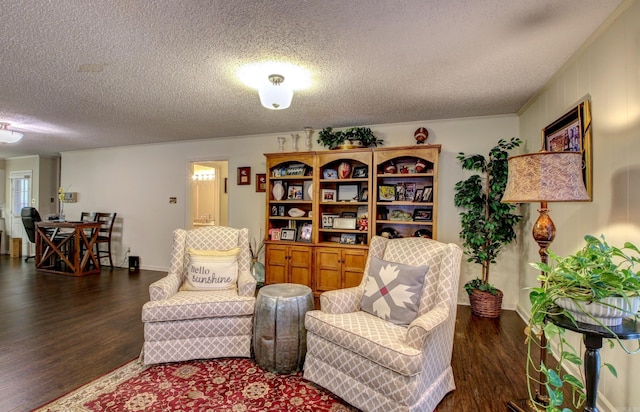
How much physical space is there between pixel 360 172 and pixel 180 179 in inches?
131

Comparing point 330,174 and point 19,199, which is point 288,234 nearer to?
point 330,174

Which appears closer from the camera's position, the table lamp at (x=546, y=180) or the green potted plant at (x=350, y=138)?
the table lamp at (x=546, y=180)

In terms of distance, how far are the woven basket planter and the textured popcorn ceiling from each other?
208 cm

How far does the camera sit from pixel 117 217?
604 centimetres

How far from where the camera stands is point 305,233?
4.30 m

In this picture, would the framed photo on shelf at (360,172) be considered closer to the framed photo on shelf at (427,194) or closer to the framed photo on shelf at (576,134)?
the framed photo on shelf at (427,194)

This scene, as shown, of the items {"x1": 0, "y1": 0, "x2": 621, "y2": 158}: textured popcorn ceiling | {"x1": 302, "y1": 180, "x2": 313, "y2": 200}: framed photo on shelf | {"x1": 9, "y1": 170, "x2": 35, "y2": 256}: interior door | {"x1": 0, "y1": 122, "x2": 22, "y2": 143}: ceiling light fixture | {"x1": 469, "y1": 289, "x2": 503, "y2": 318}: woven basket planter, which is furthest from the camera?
{"x1": 9, "y1": 170, "x2": 35, "y2": 256}: interior door

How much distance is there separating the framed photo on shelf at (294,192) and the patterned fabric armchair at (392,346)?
7.69 feet

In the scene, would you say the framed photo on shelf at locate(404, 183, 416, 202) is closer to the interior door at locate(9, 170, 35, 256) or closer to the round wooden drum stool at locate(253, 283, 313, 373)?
the round wooden drum stool at locate(253, 283, 313, 373)

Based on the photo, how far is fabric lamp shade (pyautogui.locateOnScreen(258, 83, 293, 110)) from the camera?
8.45 feet

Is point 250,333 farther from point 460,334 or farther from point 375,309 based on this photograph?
point 460,334

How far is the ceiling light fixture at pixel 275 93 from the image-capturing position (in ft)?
8.46

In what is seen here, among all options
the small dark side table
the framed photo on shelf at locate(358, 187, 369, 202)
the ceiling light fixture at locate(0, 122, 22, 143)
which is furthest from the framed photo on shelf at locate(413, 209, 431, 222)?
the ceiling light fixture at locate(0, 122, 22, 143)

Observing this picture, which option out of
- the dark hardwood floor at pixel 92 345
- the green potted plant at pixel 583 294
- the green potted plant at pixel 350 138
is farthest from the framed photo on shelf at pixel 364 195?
the green potted plant at pixel 583 294
